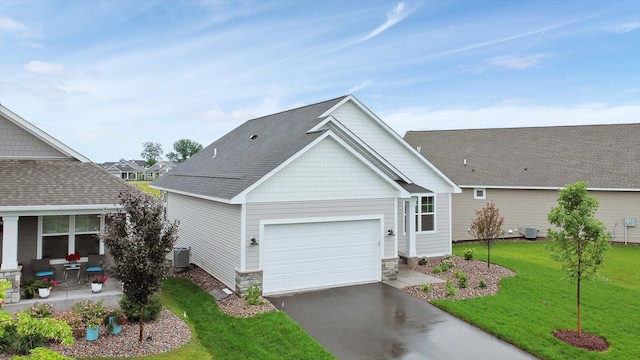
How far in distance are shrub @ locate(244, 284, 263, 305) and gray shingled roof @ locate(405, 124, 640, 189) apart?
724 inches

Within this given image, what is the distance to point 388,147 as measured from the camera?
18.5m

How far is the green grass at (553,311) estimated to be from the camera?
9.02m

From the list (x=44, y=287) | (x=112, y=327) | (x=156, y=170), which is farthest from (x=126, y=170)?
(x=112, y=327)

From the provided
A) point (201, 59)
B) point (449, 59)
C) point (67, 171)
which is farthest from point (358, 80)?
point (67, 171)

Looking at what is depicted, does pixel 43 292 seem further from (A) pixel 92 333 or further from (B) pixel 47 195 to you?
(A) pixel 92 333

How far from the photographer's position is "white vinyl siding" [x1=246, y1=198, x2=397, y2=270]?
40.7 ft

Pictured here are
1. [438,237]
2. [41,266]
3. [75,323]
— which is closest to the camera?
[75,323]

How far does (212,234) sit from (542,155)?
72.1 ft

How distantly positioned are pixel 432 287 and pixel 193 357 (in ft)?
25.9

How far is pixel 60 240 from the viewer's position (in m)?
13.0

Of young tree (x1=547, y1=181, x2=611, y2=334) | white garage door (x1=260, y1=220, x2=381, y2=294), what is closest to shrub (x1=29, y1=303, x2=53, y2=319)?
white garage door (x1=260, y1=220, x2=381, y2=294)

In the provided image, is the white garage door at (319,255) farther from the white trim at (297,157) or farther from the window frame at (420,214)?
the window frame at (420,214)

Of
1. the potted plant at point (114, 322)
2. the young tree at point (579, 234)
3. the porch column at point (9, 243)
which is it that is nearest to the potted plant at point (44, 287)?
the porch column at point (9, 243)

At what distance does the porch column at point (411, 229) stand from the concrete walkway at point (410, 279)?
1.28 metres
